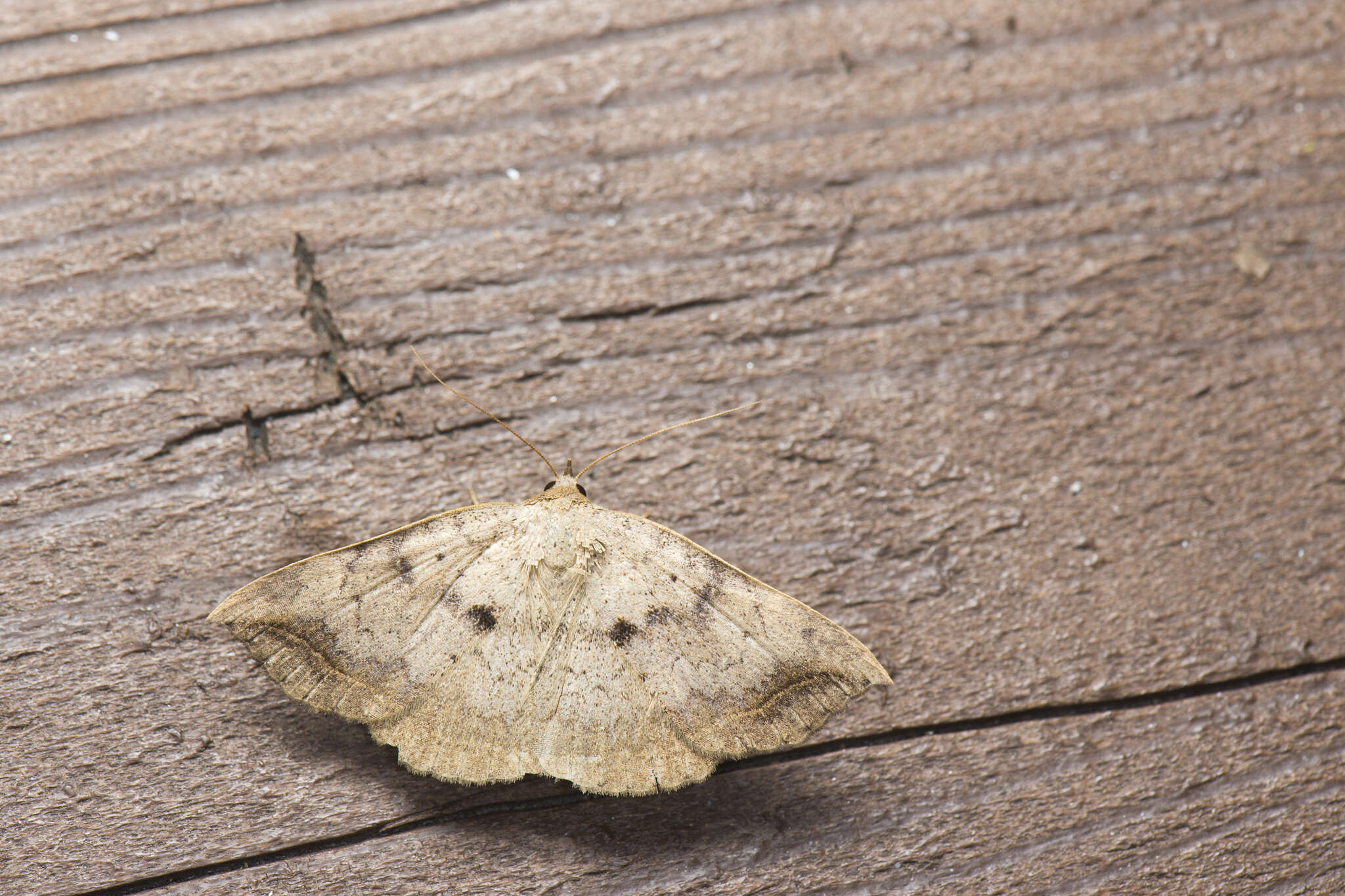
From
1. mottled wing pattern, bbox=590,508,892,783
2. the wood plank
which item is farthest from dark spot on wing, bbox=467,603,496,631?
the wood plank

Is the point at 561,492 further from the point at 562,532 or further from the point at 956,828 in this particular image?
the point at 956,828

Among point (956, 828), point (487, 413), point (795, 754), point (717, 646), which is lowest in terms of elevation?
point (956, 828)

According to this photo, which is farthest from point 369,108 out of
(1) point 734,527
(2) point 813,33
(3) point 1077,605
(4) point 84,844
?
(3) point 1077,605

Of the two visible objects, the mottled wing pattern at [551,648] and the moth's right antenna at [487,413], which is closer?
the mottled wing pattern at [551,648]

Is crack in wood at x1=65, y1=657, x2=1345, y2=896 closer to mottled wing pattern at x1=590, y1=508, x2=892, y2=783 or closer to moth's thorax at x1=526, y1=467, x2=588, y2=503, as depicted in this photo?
mottled wing pattern at x1=590, y1=508, x2=892, y2=783

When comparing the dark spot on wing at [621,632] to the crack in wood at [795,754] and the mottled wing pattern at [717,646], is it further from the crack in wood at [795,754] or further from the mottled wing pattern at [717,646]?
the crack in wood at [795,754]

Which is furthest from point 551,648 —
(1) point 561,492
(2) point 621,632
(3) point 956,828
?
(3) point 956,828

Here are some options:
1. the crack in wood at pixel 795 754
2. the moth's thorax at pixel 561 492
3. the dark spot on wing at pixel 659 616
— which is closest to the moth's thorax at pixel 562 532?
the moth's thorax at pixel 561 492
